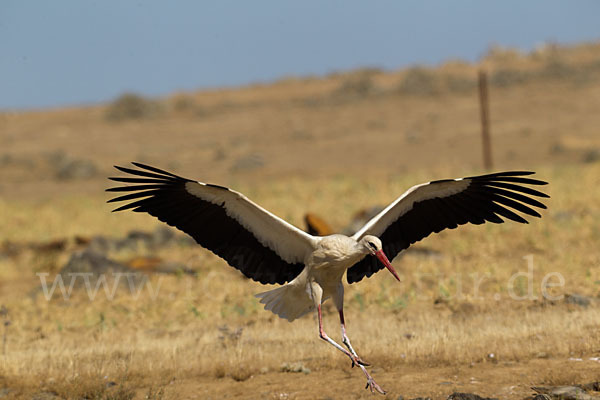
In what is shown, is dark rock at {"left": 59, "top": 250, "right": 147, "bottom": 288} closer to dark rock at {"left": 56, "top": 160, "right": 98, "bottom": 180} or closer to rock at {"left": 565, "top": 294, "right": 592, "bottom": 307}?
rock at {"left": 565, "top": 294, "right": 592, "bottom": 307}

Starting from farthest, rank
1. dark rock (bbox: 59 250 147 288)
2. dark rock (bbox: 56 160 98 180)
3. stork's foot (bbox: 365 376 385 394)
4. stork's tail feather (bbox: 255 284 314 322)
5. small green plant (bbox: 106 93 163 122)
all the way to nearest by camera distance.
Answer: small green plant (bbox: 106 93 163 122) < dark rock (bbox: 56 160 98 180) < dark rock (bbox: 59 250 147 288) < stork's tail feather (bbox: 255 284 314 322) < stork's foot (bbox: 365 376 385 394)

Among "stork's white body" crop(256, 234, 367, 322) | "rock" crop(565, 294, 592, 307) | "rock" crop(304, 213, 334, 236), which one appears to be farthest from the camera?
"rock" crop(304, 213, 334, 236)

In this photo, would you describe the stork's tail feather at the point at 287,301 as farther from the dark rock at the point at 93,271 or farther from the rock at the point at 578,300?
the dark rock at the point at 93,271

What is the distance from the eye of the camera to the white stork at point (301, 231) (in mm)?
6969

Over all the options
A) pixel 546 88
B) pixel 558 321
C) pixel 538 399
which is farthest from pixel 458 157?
pixel 538 399

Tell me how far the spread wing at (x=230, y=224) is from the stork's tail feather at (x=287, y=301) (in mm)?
347

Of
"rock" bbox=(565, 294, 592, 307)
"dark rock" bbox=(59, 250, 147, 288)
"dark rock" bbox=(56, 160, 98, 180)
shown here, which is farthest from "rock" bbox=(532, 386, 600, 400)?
"dark rock" bbox=(56, 160, 98, 180)

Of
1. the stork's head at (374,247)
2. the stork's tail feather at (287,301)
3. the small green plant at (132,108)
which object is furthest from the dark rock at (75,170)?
the stork's head at (374,247)

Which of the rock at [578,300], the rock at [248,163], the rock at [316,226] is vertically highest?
the rock at [248,163]

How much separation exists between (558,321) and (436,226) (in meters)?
2.21

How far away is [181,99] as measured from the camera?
5488 centimetres

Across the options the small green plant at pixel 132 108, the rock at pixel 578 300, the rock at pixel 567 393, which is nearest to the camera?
the rock at pixel 567 393

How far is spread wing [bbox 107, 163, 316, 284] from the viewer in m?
7.03

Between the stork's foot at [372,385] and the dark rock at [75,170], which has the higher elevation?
the dark rock at [75,170]
